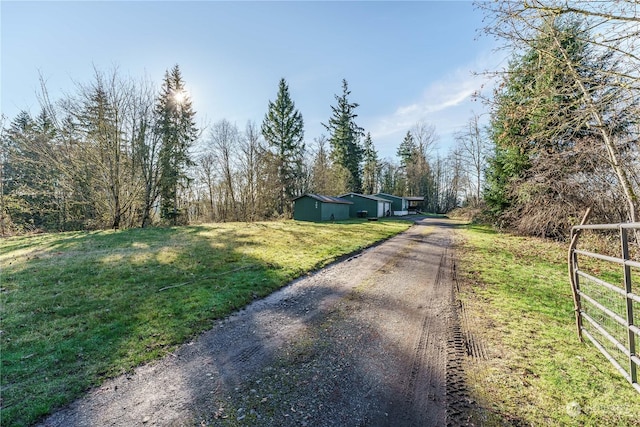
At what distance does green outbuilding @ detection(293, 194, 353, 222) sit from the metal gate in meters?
20.5

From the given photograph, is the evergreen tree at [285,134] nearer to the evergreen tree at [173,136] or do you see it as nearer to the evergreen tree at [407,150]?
the evergreen tree at [173,136]

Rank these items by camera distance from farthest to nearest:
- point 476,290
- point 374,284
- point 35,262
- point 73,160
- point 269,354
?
point 73,160 < point 35,262 < point 374,284 < point 476,290 < point 269,354

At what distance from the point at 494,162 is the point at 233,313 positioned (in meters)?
16.6

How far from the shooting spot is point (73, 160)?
14.6m

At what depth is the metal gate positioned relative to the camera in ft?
7.30

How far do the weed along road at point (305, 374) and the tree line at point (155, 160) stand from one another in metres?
16.1

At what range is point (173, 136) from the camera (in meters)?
18.6

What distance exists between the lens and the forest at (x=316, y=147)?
5.07m

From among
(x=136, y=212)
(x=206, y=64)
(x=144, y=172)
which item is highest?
(x=206, y=64)

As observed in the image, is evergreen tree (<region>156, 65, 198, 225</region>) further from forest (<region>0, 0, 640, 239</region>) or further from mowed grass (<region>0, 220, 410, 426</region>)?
mowed grass (<region>0, 220, 410, 426</region>)

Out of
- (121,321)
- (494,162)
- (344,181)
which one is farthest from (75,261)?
(344,181)

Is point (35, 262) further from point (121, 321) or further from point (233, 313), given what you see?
point (233, 313)

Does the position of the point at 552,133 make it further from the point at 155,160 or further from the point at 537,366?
the point at 155,160

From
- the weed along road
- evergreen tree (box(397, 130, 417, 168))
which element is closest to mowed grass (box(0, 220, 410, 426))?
the weed along road
